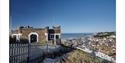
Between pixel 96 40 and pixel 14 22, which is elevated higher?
pixel 14 22

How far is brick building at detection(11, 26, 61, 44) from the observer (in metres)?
2.47

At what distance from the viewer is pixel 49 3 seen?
244cm

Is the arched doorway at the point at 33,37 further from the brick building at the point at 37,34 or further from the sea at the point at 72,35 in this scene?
the sea at the point at 72,35

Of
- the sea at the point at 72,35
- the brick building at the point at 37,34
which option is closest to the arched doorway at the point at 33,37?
the brick building at the point at 37,34

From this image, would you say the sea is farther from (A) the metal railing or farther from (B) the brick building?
(A) the metal railing

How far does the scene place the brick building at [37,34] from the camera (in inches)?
97.3

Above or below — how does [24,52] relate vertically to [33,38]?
below

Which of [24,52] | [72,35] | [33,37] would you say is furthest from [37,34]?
[72,35]

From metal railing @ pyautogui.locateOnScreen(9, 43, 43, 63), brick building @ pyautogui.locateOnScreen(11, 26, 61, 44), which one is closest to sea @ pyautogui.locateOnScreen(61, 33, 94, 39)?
brick building @ pyautogui.locateOnScreen(11, 26, 61, 44)

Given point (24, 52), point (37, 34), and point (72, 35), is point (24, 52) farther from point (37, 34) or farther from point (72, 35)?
point (72, 35)

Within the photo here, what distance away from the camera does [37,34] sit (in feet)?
8.18

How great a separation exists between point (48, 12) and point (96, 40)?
47 cm
